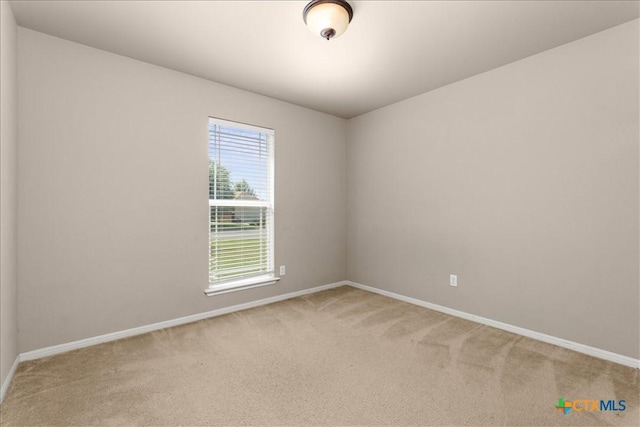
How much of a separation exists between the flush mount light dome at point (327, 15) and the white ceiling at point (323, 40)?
0.08 m

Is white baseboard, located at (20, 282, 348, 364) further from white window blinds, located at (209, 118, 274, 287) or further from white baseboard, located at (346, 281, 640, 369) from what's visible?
white baseboard, located at (346, 281, 640, 369)

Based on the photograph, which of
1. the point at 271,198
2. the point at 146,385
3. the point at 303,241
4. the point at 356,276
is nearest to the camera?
the point at 146,385

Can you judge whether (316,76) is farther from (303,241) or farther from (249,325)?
(249,325)

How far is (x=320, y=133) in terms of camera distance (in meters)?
4.36

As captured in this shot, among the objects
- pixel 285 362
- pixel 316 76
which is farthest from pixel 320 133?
pixel 285 362

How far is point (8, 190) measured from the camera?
6.80 feet

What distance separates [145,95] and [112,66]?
324mm

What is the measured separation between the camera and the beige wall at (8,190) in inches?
75.5

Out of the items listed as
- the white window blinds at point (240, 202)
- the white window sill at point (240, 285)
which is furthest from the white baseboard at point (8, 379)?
the white window blinds at point (240, 202)

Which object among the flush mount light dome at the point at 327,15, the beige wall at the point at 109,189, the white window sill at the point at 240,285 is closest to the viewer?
the flush mount light dome at the point at 327,15

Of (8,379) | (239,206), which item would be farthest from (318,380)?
(239,206)

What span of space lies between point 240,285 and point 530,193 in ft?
10.2

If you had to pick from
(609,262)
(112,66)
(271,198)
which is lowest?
(609,262)

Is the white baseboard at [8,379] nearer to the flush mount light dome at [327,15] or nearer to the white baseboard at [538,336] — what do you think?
the flush mount light dome at [327,15]
